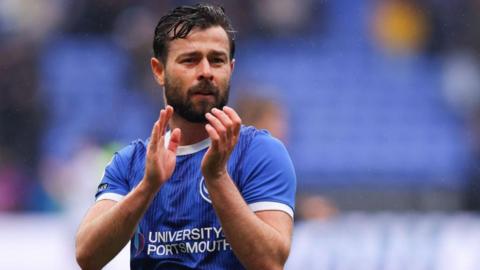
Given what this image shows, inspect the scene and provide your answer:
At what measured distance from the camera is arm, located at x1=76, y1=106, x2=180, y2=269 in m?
3.68

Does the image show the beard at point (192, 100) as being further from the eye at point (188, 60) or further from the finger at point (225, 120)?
the finger at point (225, 120)

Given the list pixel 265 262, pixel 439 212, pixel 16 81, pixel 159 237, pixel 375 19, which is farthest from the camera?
pixel 375 19

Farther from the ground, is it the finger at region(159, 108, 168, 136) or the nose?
the nose

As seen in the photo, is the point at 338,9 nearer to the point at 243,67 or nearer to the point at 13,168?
the point at 243,67

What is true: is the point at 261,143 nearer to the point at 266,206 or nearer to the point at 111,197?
the point at 266,206

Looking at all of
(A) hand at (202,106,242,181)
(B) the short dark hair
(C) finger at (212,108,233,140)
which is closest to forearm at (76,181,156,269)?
(A) hand at (202,106,242,181)

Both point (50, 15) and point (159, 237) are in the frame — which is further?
point (50, 15)

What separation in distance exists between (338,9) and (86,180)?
15.8ft

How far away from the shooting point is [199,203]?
13.0ft

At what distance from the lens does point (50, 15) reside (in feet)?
43.9

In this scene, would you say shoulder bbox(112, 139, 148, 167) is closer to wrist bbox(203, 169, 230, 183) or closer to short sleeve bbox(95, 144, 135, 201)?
short sleeve bbox(95, 144, 135, 201)

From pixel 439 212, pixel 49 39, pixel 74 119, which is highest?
pixel 49 39

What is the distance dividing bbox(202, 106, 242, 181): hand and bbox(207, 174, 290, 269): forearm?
46 millimetres

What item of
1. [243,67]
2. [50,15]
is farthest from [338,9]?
[50,15]
